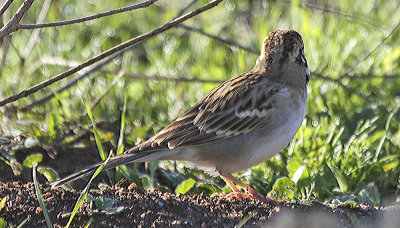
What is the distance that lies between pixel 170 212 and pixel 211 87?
3.07m

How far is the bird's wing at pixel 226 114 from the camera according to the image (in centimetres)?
475

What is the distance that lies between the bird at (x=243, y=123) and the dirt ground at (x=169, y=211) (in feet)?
1.07

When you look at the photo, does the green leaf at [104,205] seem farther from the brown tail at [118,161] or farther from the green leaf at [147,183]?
the green leaf at [147,183]

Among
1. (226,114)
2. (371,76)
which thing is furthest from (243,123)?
(371,76)

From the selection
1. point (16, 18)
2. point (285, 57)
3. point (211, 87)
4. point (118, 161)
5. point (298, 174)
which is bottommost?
point (298, 174)

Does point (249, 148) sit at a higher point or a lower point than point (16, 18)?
lower

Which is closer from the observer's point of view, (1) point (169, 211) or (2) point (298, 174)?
(1) point (169, 211)

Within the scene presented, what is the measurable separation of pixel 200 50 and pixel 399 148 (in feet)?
10.1

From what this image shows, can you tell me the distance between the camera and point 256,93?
16.3 ft

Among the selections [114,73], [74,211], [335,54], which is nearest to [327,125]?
[335,54]

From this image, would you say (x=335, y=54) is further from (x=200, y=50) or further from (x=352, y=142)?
(x=352, y=142)

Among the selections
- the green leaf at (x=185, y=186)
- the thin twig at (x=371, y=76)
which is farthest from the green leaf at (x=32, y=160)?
the thin twig at (x=371, y=76)

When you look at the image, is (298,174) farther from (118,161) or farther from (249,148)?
(118,161)

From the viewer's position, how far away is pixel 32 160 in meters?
4.72
